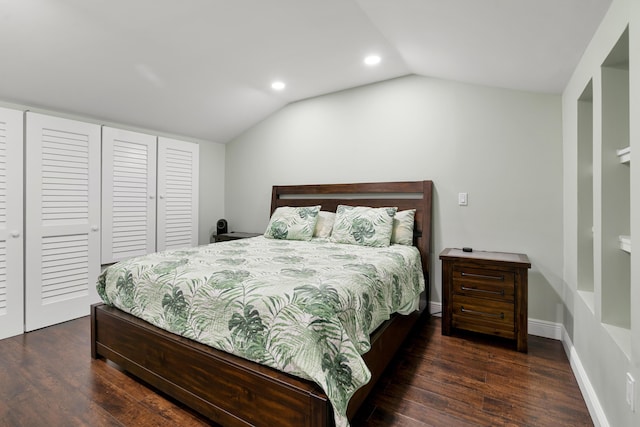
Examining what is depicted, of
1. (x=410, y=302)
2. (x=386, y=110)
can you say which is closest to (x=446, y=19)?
(x=386, y=110)

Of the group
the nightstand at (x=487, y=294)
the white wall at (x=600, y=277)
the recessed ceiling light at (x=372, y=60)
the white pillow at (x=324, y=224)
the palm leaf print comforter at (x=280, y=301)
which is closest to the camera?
the white wall at (x=600, y=277)

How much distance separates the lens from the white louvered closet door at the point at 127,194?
3.31 meters

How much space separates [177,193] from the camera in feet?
13.1

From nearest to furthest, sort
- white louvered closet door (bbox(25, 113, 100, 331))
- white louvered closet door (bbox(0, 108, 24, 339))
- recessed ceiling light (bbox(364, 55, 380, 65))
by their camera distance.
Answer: white louvered closet door (bbox(0, 108, 24, 339)), white louvered closet door (bbox(25, 113, 100, 331)), recessed ceiling light (bbox(364, 55, 380, 65))

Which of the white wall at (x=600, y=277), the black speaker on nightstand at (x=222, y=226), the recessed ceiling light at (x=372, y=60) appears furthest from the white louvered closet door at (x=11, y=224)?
the white wall at (x=600, y=277)

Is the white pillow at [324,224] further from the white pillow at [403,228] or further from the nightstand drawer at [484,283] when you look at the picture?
the nightstand drawer at [484,283]

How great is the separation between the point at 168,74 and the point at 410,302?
286cm

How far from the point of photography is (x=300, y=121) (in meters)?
4.05

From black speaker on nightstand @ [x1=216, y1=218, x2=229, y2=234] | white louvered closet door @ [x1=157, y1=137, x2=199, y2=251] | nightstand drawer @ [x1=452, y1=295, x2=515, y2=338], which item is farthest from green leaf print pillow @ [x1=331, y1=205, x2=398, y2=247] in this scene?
white louvered closet door @ [x1=157, y1=137, x2=199, y2=251]

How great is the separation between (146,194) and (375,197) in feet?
8.46

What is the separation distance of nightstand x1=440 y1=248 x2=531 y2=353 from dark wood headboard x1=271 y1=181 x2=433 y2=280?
44 cm

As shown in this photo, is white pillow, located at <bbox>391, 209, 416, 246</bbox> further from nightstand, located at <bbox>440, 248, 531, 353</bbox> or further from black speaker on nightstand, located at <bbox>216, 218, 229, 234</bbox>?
black speaker on nightstand, located at <bbox>216, 218, 229, 234</bbox>

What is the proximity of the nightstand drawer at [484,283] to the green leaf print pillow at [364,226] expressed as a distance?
670 mm

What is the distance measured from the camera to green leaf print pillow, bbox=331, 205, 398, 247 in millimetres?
2963
